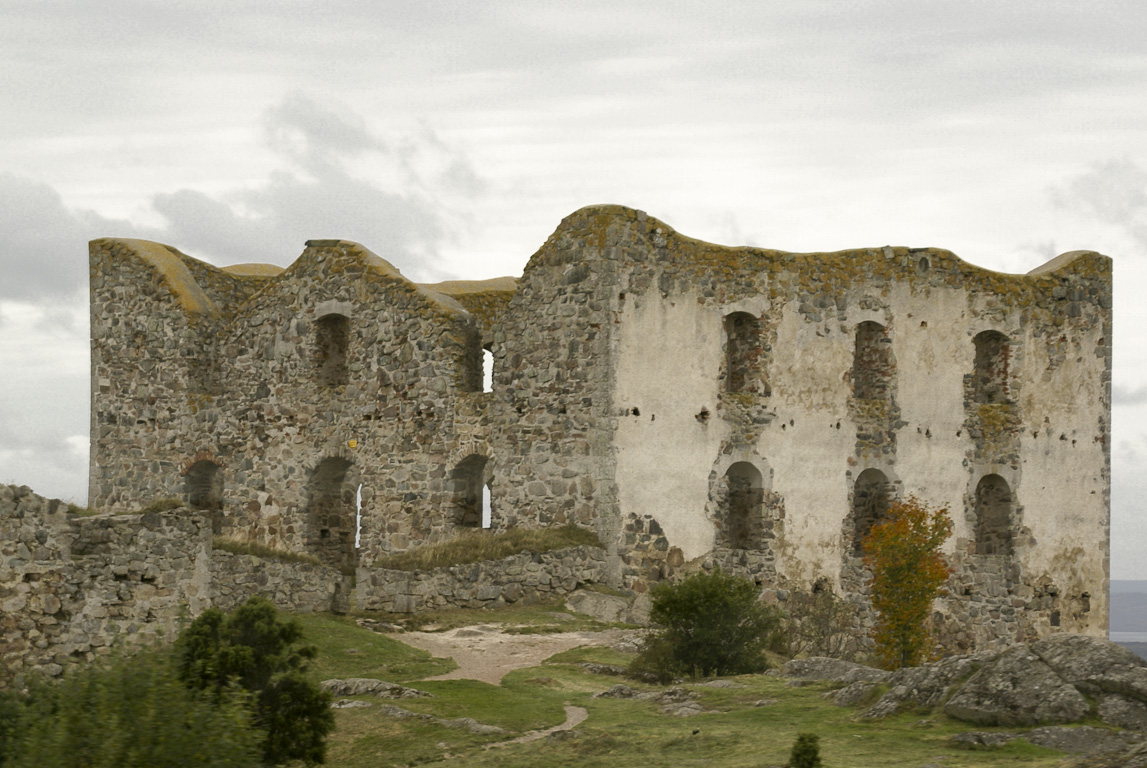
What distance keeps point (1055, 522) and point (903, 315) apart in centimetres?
552

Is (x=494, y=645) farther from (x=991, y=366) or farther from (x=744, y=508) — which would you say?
(x=991, y=366)

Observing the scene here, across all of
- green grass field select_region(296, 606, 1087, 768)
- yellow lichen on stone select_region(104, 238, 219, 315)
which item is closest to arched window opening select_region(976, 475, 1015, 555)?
green grass field select_region(296, 606, 1087, 768)

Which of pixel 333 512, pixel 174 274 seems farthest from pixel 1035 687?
pixel 174 274

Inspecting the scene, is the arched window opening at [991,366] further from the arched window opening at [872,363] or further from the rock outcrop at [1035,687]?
the rock outcrop at [1035,687]

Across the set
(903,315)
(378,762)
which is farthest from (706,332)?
(378,762)

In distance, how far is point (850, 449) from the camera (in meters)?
26.1

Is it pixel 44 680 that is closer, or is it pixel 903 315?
pixel 44 680

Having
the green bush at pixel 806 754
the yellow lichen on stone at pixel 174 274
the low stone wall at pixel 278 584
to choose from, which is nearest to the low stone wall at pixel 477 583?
the low stone wall at pixel 278 584

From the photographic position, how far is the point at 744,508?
82.3 feet

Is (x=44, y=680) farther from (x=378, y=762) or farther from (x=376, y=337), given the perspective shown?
(x=376, y=337)

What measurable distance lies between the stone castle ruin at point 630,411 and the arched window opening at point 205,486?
2.2 inches

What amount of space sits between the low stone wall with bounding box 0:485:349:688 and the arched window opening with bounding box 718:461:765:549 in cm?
1141

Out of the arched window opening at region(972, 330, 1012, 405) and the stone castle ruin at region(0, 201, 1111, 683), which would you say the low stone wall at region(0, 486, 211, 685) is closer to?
the stone castle ruin at region(0, 201, 1111, 683)

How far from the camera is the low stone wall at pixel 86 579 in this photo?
13.3 metres
